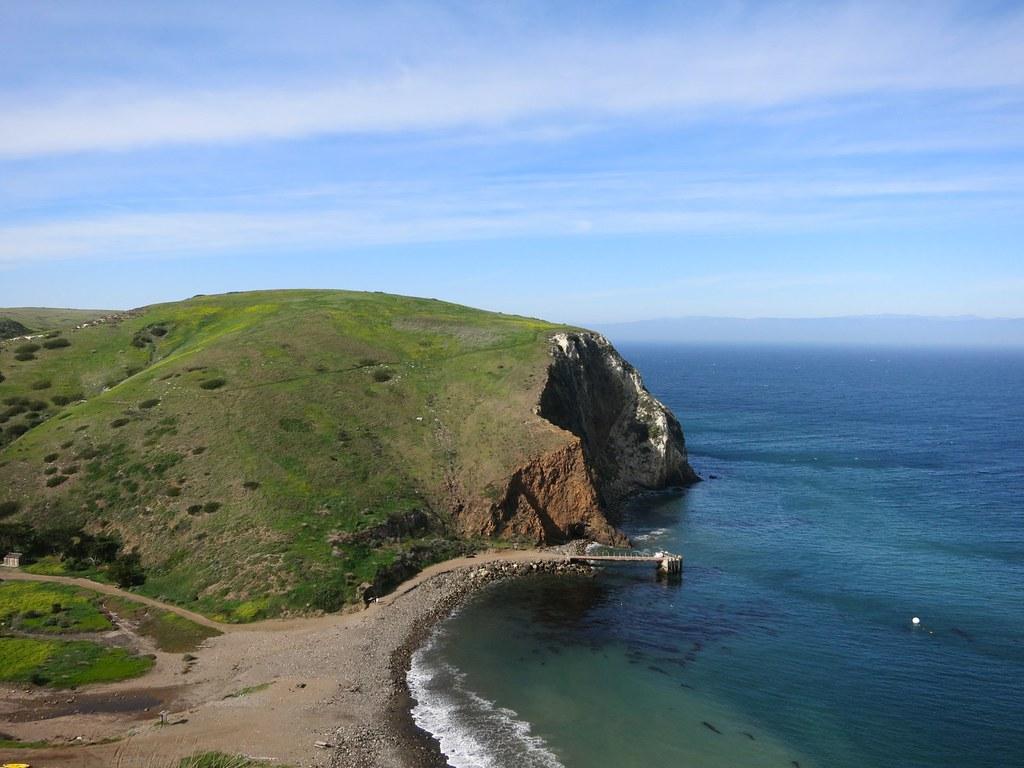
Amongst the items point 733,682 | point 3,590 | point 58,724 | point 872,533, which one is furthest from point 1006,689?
point 3,590

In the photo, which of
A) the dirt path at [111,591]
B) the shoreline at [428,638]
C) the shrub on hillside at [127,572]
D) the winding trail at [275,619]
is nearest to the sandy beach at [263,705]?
the shoreline at [428,638]

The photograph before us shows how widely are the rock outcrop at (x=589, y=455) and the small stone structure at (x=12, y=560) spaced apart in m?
39.0

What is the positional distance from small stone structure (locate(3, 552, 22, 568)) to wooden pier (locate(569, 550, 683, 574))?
153 feet

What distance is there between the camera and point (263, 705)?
42.2 meters

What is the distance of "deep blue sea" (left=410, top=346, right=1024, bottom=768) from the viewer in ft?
130

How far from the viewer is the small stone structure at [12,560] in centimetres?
5990

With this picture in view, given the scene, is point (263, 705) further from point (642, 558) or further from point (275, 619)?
point (642, 558)

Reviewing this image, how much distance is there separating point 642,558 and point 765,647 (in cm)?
1829

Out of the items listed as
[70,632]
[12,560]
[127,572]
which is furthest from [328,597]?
[12,560]

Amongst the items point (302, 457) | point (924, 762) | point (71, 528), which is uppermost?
point (302, 457)

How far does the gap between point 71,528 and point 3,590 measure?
985cm

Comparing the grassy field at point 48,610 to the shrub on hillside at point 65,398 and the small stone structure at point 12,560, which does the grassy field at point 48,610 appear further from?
the shrub on hillside at point 65,398

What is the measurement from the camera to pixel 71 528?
63969 mm

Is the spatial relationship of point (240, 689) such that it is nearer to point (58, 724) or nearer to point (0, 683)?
point (58, 724)
